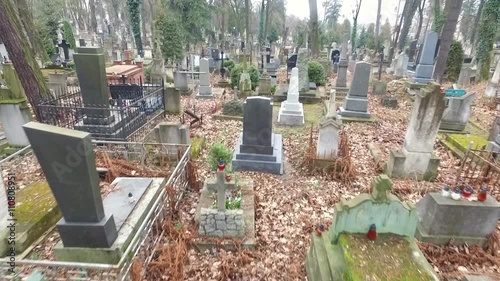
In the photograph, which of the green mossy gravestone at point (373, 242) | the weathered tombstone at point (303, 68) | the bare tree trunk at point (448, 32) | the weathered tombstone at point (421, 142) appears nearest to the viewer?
the green mossy gravestone at point (373, 242)

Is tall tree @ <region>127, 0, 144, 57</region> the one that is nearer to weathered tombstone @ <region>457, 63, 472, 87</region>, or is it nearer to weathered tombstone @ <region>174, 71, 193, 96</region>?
weathered tombstone @ <region>174, 71, 193, 96</region>

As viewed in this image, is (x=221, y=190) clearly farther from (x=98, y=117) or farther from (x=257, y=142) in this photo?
(x=98, y=117)

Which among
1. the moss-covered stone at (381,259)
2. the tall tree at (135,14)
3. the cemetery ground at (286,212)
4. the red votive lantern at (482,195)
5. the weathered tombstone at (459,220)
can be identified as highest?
the tall tree at (135,14)

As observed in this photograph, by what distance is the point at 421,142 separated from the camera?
18.6ft

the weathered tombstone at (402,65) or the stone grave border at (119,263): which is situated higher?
the weathered tombstone at (402,65)

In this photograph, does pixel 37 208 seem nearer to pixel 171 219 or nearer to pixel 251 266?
pixel 171 219

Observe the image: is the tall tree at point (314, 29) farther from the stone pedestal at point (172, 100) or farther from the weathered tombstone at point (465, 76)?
the stone pedestal at point (172, 100)

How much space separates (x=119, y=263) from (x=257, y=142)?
162 inches

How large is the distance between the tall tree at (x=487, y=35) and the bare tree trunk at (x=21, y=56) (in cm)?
2014

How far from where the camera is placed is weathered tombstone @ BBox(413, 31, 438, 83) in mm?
13961

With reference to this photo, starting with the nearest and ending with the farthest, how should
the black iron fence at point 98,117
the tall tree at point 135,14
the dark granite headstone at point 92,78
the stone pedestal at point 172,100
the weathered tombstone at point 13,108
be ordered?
the dark granite headstone at point 92,78 < the black iron fence at point 98,117 < the weathered tombstone at point 13,108 < the stone pedestal at point 172,100 < the tall tree at point 135,14

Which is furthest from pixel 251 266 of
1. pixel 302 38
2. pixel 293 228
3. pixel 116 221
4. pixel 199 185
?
pixel 302 38

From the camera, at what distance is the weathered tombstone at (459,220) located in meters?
3.84

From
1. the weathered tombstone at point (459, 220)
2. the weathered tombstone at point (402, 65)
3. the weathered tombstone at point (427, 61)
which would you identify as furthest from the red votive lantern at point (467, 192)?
the weathered tombstone at point (402, 65)
